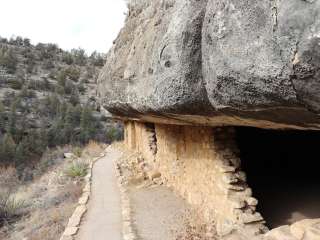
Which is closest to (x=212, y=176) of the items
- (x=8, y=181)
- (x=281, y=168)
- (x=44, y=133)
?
(x=281, y=168)

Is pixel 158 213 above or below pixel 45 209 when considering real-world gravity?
above

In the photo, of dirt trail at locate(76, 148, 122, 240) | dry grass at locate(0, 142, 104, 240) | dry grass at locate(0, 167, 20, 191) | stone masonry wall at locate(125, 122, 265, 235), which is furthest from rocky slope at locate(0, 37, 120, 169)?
stone masonry wall at locate(125, 122, 265, 235)

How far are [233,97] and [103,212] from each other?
5.05 m

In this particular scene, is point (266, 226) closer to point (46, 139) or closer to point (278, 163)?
point (278, 163)

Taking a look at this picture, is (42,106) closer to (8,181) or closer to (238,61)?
(8,181)

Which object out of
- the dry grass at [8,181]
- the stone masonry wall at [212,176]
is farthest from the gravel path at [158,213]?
the dry grass at [8,181]

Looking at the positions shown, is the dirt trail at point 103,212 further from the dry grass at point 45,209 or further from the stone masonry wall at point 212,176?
the stone masonry wall at point 212,176

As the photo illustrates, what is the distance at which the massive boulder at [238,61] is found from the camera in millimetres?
2223

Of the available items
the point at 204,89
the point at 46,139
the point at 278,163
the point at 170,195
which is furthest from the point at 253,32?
the point at 46,139

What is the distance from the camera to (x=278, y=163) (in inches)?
293

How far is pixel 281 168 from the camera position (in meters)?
7.30

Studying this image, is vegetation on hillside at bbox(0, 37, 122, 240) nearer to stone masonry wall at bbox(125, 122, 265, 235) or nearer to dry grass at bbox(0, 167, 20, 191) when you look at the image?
dry grass at bbox(0, 167, 20, 191)

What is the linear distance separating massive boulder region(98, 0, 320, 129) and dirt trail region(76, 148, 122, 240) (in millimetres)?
2597

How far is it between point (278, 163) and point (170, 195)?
81.6 inches
